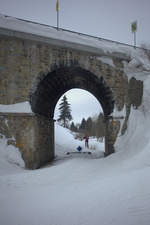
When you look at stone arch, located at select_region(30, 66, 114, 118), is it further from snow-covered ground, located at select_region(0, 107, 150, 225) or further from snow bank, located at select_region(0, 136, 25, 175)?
snow-covered ground, located at select_region(0, 107, 150, 225)

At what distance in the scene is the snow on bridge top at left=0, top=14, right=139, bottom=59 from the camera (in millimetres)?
5875

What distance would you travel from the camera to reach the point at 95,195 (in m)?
2.67

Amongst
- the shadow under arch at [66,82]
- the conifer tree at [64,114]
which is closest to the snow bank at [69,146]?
the shadow under arch at [66,82]

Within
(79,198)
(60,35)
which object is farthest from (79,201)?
(60,35)

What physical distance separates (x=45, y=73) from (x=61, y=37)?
2.09 meters

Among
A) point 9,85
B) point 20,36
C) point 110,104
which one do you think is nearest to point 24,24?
point 20,36

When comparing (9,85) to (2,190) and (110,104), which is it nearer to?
(2,190)

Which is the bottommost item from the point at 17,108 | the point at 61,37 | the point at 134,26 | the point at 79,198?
the point at 79,198

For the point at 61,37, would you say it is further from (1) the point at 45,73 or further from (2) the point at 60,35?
(1) the point at 45,73

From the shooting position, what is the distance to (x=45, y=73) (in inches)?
243

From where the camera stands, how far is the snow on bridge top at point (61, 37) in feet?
19.3

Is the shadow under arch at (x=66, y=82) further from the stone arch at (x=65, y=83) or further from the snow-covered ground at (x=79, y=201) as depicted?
the snow-covered ground at (x=79, y=201)

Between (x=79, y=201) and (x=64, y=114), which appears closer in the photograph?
(x=79, y=201)

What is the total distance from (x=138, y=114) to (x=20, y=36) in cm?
688
